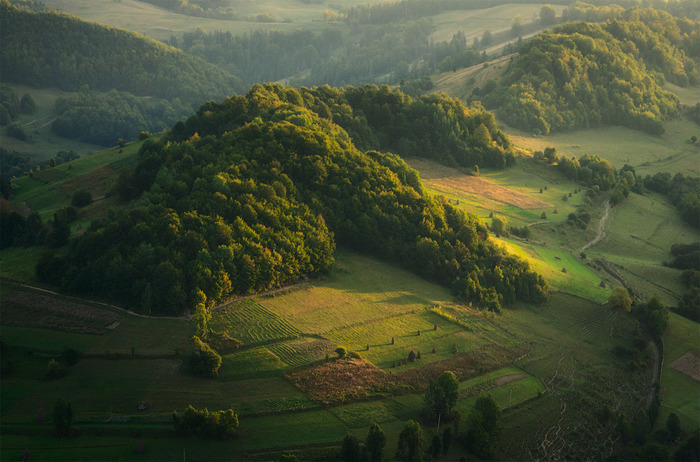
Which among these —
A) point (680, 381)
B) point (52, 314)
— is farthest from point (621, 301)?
point (52, 314)

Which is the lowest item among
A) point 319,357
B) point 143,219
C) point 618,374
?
point 618,374

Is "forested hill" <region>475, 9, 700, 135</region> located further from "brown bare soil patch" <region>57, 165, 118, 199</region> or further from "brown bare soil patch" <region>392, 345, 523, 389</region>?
"brown bare soil patch" <region>392, 345, 523, 389</region>

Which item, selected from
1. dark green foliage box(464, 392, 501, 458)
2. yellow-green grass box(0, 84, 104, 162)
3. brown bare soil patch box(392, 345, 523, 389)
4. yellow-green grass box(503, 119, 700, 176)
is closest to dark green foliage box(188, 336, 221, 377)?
brown bare soil patch box(392, 345, 523, 389)

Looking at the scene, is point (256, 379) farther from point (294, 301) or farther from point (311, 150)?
point (311, 150)

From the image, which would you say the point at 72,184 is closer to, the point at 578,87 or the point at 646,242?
the point at 646,242

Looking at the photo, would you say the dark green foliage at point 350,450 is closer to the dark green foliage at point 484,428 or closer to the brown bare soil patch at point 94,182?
the dark green foliage at point 484,428

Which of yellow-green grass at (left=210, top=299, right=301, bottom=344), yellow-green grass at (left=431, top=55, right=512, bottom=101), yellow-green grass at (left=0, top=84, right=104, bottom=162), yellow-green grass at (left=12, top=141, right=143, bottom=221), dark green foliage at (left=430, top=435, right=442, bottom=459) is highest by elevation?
yellow-green grass at (left=431, top=55, right=512, bottom=101)

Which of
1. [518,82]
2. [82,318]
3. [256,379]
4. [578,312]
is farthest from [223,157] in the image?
[518,82]
